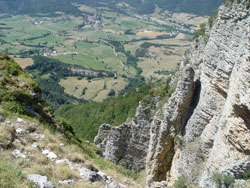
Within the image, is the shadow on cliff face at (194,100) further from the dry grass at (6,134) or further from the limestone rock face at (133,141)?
the dry grass at (6,134)

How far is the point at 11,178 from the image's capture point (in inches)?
316

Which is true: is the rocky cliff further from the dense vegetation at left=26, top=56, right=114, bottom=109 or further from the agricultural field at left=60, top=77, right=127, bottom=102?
the dense vegetation at left=26, top=56, right=114, bottom=109

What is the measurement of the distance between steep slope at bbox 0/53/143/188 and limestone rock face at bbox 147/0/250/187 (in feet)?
22.6

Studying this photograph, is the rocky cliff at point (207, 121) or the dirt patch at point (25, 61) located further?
the dirt patch at point (25, 61)

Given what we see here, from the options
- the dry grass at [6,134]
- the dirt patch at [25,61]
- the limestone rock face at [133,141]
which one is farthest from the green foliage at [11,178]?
the dirt patch at [25,61]

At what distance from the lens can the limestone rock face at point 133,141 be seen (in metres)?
27.8

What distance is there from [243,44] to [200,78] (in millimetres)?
6462

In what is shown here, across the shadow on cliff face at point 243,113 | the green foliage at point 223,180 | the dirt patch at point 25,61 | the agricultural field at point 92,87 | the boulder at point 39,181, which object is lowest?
the agricultural field at point 92,87

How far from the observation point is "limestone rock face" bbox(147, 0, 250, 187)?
552 inches

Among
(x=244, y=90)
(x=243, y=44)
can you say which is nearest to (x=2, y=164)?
(x=244, y=90)

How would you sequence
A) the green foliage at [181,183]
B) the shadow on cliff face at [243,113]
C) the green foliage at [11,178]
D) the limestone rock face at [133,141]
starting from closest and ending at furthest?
the green foliage at [11,178] < the shadow on cliff face at [243,113] < the green foliage at [181,183] < the limestone rock face at [133,141]

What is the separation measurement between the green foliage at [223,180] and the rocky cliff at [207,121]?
55 millimetres

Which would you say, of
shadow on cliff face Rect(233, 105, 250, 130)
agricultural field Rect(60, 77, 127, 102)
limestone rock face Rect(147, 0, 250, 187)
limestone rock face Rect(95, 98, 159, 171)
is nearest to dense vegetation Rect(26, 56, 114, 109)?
agricultural field Rect(60, 77, 127, 102)

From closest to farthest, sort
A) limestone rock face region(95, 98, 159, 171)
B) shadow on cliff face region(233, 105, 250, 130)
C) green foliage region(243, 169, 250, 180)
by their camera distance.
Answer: green foliage region(243, 169, 250, 180)
shadow on cliff face region(233, 105, 250, 130)
limestone rock face region(95, 98, 159, 171)
